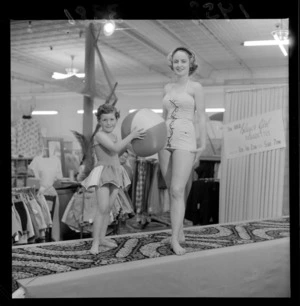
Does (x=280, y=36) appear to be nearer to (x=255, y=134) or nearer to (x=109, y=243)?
(x=255, y=134)

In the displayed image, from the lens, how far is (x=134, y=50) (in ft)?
7.14

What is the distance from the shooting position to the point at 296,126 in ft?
5.37

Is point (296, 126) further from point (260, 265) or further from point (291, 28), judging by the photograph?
point (260, 265)

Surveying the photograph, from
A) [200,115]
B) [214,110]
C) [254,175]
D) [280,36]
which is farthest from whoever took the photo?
[254,175]

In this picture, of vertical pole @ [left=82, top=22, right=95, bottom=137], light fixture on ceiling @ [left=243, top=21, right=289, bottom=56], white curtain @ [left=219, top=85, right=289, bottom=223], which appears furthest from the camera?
white curtain @ [left=219, top=85, right=289, bottom=223]

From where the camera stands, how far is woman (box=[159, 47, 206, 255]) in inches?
76.1

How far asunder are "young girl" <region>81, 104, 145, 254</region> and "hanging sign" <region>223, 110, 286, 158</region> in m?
0.67

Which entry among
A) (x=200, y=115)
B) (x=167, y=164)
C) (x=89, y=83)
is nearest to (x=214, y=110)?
(x=200, y=115)

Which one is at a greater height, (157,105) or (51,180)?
(157,105)

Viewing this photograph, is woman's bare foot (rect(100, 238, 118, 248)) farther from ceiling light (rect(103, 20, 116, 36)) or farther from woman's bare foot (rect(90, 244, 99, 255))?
ceiling light (rect(103, 20, 116, 36))

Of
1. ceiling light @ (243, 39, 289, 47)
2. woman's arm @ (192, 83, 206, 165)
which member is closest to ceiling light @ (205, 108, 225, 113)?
woman's arm @ (192, 83, 206, 165)

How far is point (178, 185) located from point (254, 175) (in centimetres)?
60
